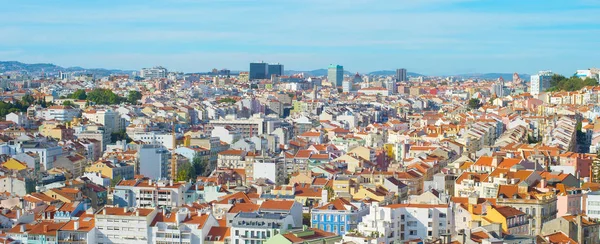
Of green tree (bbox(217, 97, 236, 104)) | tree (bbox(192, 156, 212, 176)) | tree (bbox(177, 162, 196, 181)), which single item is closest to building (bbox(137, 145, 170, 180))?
tree (bbox(177, 162, 196, 181))

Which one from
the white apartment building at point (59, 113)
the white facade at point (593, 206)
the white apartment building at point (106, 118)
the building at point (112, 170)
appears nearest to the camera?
the white facade at point (593, 206)

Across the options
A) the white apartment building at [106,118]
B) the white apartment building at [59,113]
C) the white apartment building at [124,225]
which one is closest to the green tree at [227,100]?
the white apartment building at [59,113]

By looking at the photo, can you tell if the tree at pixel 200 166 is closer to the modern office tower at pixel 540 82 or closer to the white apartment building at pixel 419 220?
the white apartment building at pixel 419 220

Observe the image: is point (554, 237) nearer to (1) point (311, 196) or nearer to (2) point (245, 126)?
(1) point (311, 196)

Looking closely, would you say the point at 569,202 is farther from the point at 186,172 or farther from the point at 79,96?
the point at 79,96

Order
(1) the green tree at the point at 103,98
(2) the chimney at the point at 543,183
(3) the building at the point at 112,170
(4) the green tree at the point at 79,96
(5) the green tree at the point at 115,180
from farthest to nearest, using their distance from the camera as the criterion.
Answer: (4) the green tree at the point at 79,96 < (1) the green tree at the point at 103,98 < (3) the building at the point at 112,170 < (5) the green tree at the point at 115,180 < (2) the chimney at the point at 543,183

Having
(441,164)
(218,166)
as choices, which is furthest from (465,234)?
(218,166)
